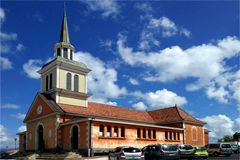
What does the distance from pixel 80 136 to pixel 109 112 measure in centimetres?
1070

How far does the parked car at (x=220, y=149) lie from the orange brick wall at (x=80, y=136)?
49.0ft

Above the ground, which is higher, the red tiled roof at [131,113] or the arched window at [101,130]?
the red tiled roof at [131,113]

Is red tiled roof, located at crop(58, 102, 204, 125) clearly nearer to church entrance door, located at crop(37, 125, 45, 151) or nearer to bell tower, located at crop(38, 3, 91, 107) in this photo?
bell tower, located at crop(38, 3, 91, 107)

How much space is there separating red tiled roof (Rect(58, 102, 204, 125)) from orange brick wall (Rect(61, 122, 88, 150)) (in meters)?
2.72

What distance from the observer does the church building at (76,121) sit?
38.3 m

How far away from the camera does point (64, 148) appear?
40.3 meters

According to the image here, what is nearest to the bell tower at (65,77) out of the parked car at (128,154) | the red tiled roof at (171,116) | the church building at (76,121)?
the church building at (76,121)

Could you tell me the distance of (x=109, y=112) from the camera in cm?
4822

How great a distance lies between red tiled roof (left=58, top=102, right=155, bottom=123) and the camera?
43.6 meters

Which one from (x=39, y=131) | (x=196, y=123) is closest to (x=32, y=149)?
(x=39, y=131)

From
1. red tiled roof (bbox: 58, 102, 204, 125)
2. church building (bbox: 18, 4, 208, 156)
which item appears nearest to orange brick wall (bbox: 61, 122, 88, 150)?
church building (bbox: 18, 4, 208, 156)

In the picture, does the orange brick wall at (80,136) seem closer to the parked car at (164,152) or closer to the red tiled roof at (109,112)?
the red tiled roof at (109,112)

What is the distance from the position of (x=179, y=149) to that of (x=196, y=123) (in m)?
25.3

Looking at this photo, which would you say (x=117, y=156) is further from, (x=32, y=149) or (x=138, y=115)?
(x=138, y=115)
